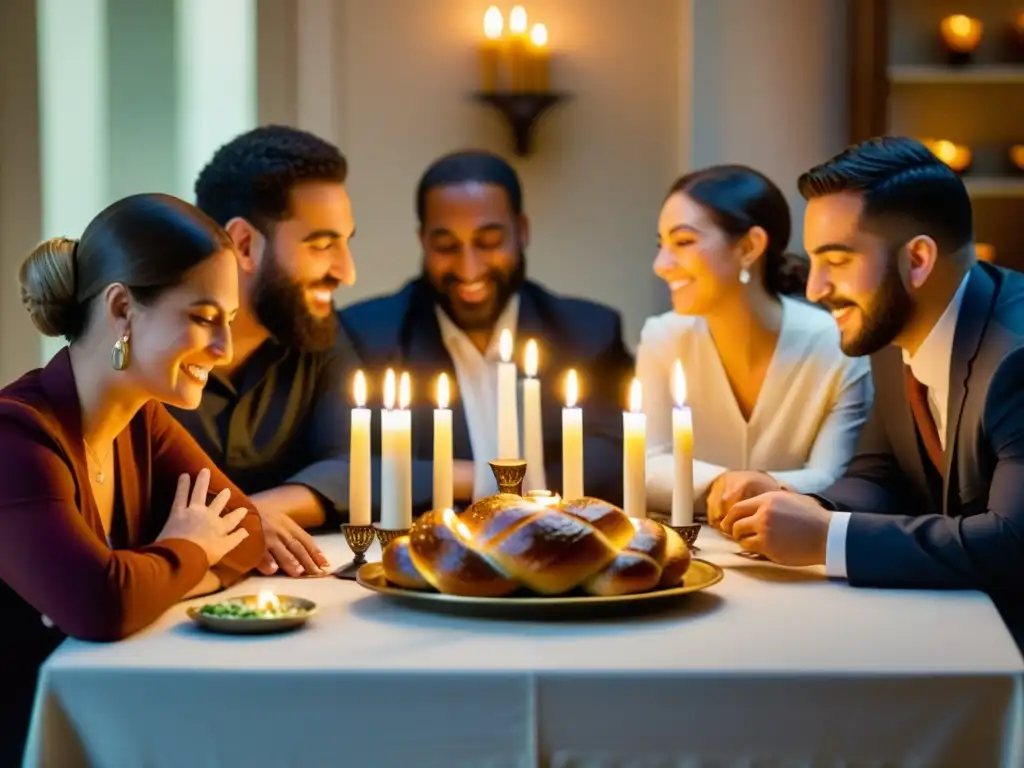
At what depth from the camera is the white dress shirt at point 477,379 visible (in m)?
3.43

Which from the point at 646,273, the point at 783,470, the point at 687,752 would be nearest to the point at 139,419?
the point at 687,752

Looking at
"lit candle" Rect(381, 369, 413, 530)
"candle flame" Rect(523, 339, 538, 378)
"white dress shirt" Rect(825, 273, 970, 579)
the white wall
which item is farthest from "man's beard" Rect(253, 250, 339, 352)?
the white wall

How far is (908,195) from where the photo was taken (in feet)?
8.45

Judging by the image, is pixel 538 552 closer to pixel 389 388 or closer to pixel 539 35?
pixel 389 388

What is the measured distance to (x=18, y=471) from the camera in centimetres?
193

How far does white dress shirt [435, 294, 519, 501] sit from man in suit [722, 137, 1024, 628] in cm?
92

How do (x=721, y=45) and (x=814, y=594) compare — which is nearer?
(x=814, y=594)

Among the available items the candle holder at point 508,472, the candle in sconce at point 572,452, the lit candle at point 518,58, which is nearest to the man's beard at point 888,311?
the candle in sconce at point 572,452

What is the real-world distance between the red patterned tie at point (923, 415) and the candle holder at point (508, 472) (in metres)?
0.82

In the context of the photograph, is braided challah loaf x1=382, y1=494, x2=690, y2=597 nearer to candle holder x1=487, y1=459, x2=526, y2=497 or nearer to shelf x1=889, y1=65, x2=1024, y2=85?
candle holder x1=487, y1=459, x2=526, y2=497

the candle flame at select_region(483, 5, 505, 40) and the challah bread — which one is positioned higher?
the candle flame at select_region(483, 5, 505, 40)

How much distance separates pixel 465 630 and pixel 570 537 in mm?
182

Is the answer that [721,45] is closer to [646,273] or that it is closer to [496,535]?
[646,273]

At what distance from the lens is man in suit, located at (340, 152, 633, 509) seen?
11.2 feet
